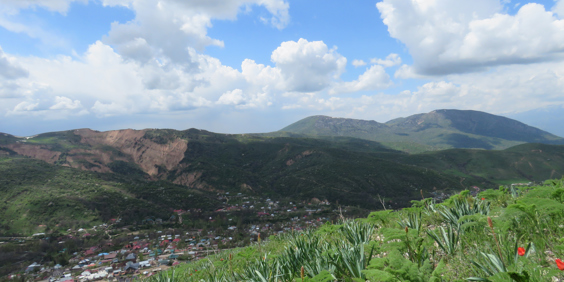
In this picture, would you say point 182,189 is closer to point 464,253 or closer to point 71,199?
point 71,199

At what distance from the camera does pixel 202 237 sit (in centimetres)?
4603

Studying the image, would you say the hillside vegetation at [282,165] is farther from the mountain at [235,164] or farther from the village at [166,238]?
the village at [166,238]

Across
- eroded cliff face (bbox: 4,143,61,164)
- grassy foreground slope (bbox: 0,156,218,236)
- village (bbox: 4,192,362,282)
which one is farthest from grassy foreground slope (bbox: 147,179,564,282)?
eroded cliff face (bbox: 4,143,61,164)

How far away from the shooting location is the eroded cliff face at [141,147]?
371 feet

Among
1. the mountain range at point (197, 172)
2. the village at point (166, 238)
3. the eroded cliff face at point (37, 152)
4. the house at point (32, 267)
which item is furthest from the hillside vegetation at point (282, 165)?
the house at point (32, 267)

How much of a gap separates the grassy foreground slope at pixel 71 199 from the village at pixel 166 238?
417cm

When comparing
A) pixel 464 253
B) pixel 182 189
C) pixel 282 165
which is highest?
pixel 464 253

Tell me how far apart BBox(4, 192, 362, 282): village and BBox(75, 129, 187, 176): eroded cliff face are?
5343 centimetres

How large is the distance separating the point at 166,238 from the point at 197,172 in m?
60.7

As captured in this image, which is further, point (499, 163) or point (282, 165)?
point (499, 163)

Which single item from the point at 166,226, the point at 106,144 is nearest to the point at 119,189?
the point at 166,226

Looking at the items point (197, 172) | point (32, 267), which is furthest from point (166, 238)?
point (197, 172)

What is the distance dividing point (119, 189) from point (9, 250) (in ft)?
107

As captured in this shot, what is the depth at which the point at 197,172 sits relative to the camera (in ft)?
339
